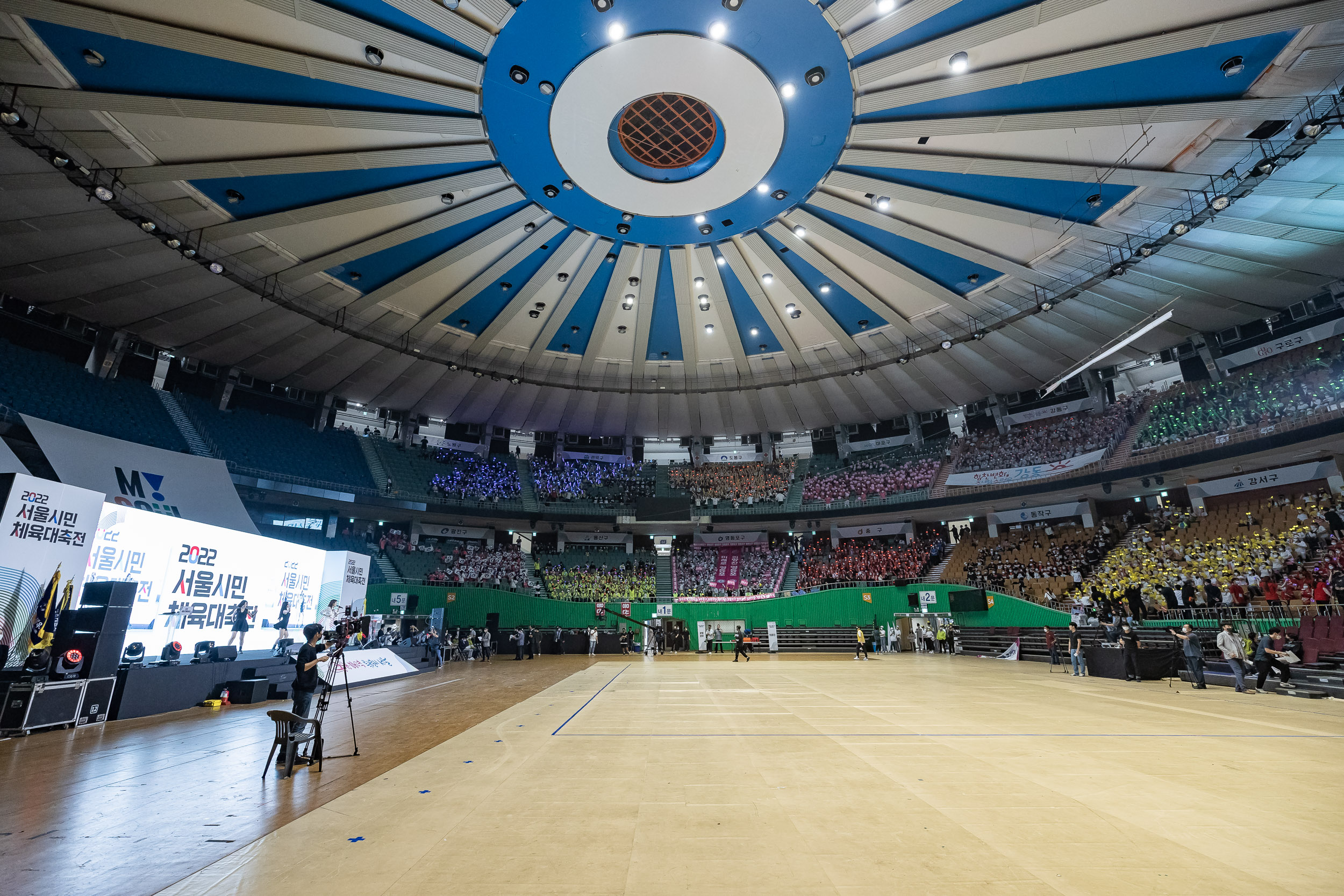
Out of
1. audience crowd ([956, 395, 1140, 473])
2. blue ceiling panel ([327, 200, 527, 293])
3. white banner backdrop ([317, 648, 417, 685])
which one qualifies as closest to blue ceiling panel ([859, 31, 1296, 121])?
blue ceiling panel ([327, 200, 527, 293])

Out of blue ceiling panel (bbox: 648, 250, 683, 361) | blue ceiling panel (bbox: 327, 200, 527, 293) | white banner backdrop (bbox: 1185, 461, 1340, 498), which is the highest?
blue ceiling panel (bbox: 648, 250, 683, 361)

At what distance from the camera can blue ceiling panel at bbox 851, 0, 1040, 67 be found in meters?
11.5

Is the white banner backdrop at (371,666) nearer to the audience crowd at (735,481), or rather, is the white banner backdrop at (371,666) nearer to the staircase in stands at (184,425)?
the staircase in stands at (184,425)

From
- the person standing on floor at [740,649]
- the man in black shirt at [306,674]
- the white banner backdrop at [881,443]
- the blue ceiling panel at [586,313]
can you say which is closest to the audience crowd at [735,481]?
the white banner backdrop at [881,443]

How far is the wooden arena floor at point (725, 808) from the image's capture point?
10.9 feet

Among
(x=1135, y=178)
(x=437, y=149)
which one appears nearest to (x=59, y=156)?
(x=437, y=149)

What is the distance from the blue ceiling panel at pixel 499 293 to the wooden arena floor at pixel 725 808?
15622 millimetres

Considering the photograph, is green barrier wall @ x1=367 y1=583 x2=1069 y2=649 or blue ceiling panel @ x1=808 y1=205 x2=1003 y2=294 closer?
blue ceiling panel @ x1=808 y1=205 x2=1003 y2=294

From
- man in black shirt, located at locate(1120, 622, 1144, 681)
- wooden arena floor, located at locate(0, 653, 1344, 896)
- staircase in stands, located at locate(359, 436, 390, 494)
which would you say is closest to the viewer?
wooden arena floor, located at locate(0, 653, 1344, 896)

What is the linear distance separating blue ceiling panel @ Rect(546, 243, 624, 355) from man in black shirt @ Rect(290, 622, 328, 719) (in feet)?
52.5

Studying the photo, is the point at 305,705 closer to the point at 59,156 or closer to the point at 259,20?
the point at 259,20

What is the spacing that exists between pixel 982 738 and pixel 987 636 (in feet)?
71.9

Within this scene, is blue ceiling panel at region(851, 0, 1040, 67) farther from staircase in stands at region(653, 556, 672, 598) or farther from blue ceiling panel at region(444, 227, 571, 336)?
staircase in stands at region(653, 556, 672, 598)

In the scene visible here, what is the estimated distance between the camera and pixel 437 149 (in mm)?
15172
